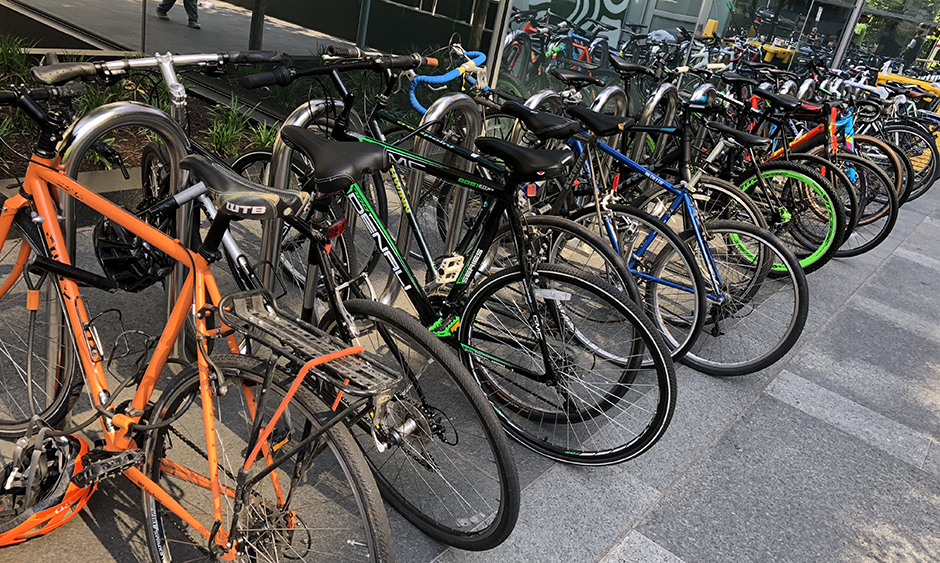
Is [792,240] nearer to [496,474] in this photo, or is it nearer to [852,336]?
[852,336]

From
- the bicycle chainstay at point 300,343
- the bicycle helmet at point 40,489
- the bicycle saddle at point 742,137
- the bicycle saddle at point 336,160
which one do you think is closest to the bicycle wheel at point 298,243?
the bicycle saddle at point 336,160

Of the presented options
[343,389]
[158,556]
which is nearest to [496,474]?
[343,389]

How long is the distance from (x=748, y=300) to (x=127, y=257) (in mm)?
3227

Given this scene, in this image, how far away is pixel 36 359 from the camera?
7.69ft

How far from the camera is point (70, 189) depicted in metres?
1.98

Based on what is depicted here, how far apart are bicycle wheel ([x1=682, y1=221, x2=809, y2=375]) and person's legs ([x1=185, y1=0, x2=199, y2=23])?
16.4 feet

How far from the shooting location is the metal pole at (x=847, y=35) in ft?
32.2

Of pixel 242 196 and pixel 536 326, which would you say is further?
pixel 536 326

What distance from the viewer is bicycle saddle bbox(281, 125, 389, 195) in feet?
6.57

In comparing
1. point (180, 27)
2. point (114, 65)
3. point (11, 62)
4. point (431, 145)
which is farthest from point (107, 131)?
point (180, 27)

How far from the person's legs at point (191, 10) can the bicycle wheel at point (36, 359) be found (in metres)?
4.41

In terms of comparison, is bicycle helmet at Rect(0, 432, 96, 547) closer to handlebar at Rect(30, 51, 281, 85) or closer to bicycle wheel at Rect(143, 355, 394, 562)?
bicycle wheel at Rect(143, 355, 394, 562)

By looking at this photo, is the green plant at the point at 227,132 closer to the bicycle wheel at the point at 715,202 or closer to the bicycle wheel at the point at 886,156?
the bicycle wheel at the point at 715,202

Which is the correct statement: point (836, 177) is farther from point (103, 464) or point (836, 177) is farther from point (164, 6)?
point (164, 6)
